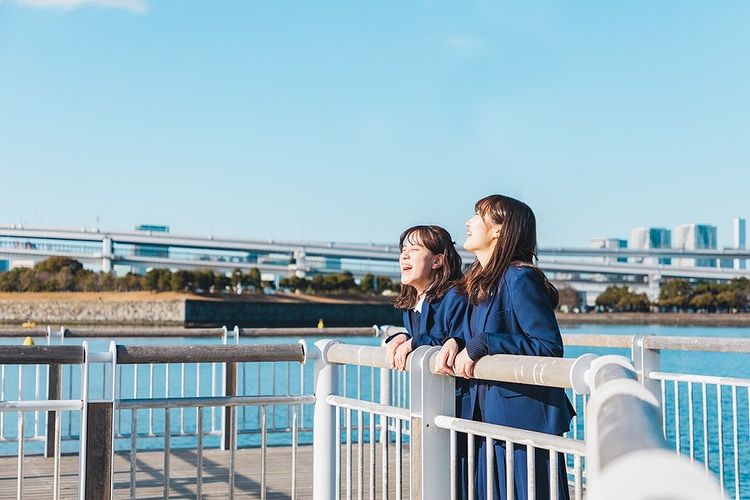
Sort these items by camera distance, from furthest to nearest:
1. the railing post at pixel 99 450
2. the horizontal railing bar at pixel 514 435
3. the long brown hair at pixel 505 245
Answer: the railing post at pixel 99 450 → the long brown hair at pixel 505 245 → the horizontal railing bar at pixel 514 435

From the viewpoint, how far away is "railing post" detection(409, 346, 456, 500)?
9.67 feet

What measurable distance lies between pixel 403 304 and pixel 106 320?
6228cm

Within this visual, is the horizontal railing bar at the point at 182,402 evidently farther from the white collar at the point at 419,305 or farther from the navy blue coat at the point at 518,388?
the navy blue coat at the point at 518,388

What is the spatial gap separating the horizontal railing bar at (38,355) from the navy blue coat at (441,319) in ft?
3.47

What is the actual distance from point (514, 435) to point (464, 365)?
267 millimetres

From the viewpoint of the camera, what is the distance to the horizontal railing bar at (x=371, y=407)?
314 cm

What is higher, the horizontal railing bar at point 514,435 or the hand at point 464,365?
the hand at point 464,365

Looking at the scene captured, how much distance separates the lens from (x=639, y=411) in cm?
118

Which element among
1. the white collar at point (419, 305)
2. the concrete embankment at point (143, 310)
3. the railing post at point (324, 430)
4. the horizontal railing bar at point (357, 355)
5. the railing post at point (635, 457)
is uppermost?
the white collar at point (419, 305)

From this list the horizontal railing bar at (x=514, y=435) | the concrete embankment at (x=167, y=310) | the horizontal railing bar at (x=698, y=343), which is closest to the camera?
the horizontal railing bar at (x=514, y=435)

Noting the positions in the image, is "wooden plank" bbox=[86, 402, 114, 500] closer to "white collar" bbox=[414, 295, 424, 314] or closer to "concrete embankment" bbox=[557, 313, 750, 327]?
"white collar" bbox=[414, 295, 424, 314]

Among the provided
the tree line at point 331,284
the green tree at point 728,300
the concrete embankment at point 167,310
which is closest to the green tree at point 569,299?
the green tree at point 728,300

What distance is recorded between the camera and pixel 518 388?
112 inches

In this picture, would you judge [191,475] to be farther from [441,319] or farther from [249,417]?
[249,417]
